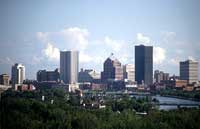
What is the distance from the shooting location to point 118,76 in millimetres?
22859

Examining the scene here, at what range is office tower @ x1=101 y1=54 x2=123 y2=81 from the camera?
22531mm

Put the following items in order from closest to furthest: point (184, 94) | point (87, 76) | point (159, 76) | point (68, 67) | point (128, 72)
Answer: point (184, 94) → point (68, 67) → point (159, 76) → point (87, 76) → point (128, 72)

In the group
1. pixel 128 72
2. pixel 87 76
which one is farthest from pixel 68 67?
pixel 128 72

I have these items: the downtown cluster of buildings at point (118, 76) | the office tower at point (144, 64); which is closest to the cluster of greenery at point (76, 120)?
the downtown cluster of buildings at point (118, 76)

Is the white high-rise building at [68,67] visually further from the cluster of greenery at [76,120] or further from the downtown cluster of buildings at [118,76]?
the cluster of greenery at [76,120]

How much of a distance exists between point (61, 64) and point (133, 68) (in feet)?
15.4

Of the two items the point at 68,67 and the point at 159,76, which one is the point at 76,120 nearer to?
the point at 68,67

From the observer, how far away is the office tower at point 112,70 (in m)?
22.5

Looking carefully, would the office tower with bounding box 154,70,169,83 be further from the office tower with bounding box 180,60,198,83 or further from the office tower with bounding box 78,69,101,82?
the office tower with bounding box 78,69,101,82

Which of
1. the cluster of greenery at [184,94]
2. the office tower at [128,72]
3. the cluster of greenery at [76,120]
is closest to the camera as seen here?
the cluster of greenery at [76,120]

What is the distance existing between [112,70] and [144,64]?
211cm

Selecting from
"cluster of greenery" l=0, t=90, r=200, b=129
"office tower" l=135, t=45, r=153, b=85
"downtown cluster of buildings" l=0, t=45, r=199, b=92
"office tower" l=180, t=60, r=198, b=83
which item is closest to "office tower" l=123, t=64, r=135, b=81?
"downtown cluster of buildings" l=0, t=45, r=199, b=92

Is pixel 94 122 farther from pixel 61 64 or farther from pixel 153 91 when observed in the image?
pixel 61 64

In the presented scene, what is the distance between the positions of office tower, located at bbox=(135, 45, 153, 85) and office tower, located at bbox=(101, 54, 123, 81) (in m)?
1.40
